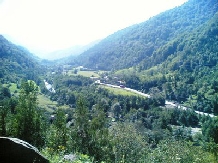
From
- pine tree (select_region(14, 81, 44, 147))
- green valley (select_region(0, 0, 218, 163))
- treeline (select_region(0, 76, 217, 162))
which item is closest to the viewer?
treeline (select_region(0, 76, 217, 162))

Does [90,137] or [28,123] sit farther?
[90,137]

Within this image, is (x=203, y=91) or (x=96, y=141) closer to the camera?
(x=96, y=141)

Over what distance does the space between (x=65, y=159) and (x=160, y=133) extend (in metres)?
74.6

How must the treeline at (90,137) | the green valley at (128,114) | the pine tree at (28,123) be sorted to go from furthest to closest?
the pine tree at (28,123) → the green valley at (128,114) → the treeline at (90,137)

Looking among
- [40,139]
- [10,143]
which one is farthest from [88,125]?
[10,143]

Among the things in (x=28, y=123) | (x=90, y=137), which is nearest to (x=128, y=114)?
(x=90, y=137)

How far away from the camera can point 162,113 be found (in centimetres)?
11019

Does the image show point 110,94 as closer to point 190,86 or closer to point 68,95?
point 68,95

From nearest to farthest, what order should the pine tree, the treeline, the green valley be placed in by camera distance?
the treeline, the green valley, the pine tree

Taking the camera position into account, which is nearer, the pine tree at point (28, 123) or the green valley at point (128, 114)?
the green valley at point (128, 114)

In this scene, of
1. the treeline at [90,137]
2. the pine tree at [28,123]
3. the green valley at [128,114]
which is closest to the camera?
the treeline at [90,137]

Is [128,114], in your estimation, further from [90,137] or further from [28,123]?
[28,123]

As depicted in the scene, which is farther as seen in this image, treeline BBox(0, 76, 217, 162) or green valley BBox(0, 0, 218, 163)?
green valley BBox(0, 0, 218, 163)

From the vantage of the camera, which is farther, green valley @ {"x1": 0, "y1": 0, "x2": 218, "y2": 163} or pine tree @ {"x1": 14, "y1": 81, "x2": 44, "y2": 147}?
pine tree @ {"x1": 14, "y1": 81, "x2": 44, "y2": 147}
